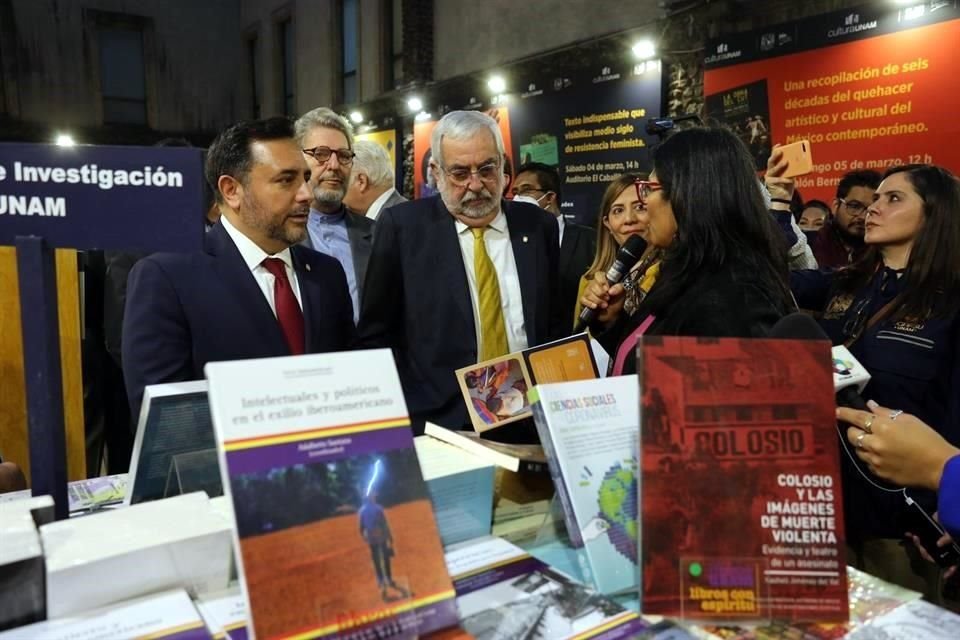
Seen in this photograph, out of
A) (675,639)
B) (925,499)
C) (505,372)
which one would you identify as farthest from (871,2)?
(675,639)

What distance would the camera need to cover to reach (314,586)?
0.72m

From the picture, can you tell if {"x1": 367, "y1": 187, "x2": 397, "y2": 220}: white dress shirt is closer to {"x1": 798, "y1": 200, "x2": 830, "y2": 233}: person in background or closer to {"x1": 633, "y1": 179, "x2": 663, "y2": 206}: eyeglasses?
{"x1": 633, "y1": 179, "x2": 663, "y2": 206}: eyeglasses

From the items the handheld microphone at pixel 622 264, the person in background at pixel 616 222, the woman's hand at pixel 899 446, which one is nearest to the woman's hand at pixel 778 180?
the person in background at pixel 616 222

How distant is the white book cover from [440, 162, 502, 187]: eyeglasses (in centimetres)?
169

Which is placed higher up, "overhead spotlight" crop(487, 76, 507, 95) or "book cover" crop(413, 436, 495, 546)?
"overhead spotlight" crop(487, 76, 507, 95)

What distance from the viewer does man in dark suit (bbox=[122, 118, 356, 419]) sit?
1.62m

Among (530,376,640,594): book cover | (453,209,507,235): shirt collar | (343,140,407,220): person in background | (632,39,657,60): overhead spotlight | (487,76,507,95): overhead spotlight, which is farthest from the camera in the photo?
(487,76,507,95): overhead spotlight

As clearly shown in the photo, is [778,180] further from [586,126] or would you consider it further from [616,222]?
[586,126]

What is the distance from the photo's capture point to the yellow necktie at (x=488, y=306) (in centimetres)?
225

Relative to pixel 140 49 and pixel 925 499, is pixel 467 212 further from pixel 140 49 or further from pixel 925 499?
pixel 140 49

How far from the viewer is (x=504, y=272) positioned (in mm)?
2369

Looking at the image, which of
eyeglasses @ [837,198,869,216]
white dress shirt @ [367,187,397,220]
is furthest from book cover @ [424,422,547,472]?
eyeglasses @ [837,198,869,216]

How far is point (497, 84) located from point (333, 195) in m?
5.70

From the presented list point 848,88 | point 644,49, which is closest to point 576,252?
point 848,88
